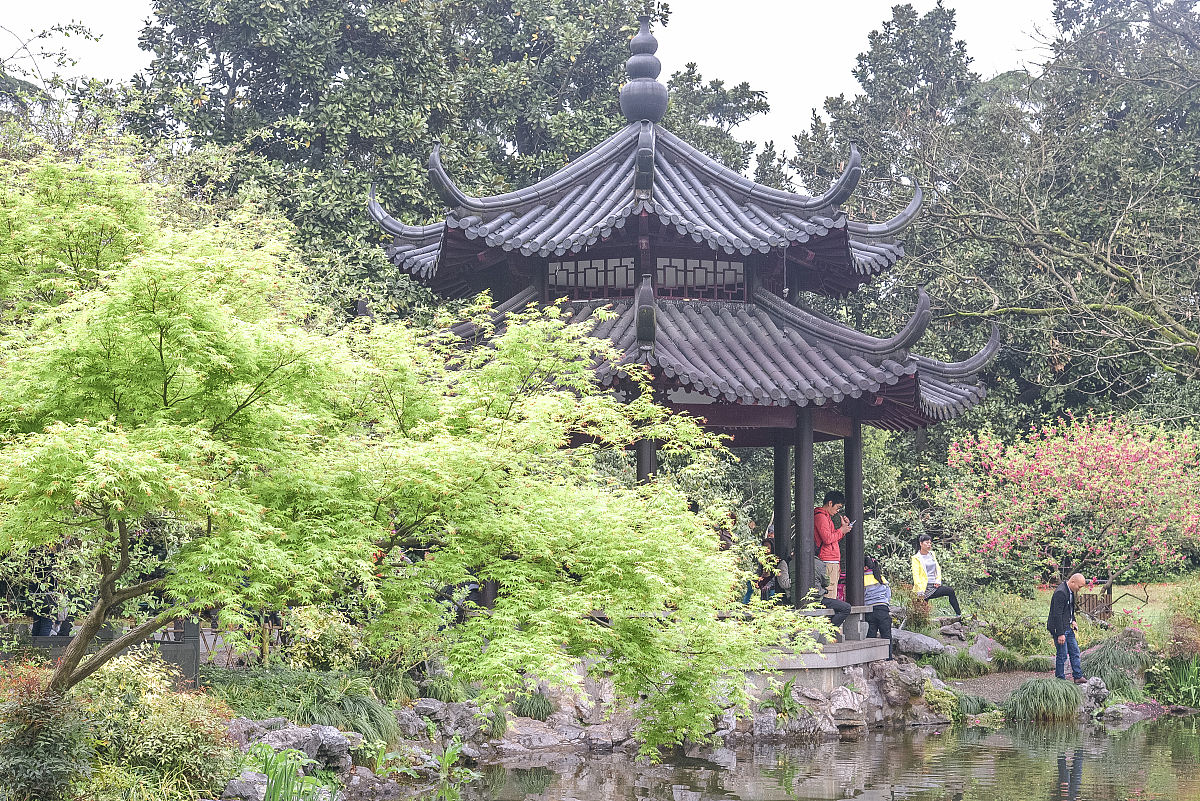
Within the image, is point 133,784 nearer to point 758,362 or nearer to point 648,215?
point 648,215

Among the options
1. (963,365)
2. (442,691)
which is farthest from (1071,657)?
(442,691)

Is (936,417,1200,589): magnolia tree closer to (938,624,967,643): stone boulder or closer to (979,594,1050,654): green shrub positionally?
(979,594,1050,654): green shrub

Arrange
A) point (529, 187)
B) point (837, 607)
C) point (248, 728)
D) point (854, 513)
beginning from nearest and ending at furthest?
point (248, 728), point (837, 607), point (529, 187), point (854, 513)

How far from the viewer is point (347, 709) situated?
12023 mm

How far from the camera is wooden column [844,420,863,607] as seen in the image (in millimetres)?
15508

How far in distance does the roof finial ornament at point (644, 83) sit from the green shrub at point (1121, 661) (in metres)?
9.67

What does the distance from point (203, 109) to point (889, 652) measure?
1704cm

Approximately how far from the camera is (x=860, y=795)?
11.0 meters

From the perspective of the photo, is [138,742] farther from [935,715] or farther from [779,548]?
[935,715]

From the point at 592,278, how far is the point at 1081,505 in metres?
9.76

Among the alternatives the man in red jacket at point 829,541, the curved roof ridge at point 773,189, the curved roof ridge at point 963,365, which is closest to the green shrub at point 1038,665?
the man in red jacket at point 829,541

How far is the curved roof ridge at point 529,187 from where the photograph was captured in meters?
14.1

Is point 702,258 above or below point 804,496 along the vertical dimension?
above

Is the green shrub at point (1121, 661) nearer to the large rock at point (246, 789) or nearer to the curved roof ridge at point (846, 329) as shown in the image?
the curved roof ridge at point (846, 329)
